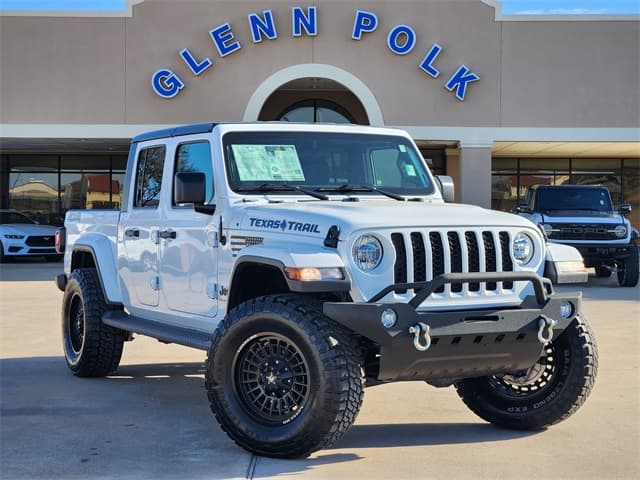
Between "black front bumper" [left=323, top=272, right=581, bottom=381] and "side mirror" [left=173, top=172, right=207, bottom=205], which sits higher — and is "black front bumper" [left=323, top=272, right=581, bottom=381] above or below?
below

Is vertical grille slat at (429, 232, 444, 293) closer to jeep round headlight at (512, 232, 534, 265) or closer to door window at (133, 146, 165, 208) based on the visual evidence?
jeep round headlight at (512, 232, 534, 265)

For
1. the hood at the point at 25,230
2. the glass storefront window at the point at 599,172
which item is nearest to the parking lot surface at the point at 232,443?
the hood at the point at 25,230

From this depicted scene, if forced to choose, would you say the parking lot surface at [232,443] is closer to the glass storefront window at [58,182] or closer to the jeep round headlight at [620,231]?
the jeep round headlight at [620,231]

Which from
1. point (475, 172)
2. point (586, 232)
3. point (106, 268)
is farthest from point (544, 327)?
point (475, 172)

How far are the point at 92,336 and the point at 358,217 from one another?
343 centimetres

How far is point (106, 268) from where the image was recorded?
805 centimetres

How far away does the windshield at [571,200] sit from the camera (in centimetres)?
1856

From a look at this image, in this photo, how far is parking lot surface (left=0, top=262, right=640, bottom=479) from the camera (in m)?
5.29

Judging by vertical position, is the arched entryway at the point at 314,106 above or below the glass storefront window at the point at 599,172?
above

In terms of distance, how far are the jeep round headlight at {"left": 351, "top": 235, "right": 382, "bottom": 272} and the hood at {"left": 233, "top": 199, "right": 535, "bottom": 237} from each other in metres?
0.09

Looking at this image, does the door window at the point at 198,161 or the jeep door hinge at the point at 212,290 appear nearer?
the jeep door hinge at the point at 212,290

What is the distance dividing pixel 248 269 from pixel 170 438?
1.18 metres

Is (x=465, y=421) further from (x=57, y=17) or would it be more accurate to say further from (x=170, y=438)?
(x=57, y=17)

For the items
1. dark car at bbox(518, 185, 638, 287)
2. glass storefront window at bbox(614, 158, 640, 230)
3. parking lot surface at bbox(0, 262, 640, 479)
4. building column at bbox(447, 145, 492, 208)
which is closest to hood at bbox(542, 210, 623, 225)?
dark car at bbox(518, 185, 638, 287)
